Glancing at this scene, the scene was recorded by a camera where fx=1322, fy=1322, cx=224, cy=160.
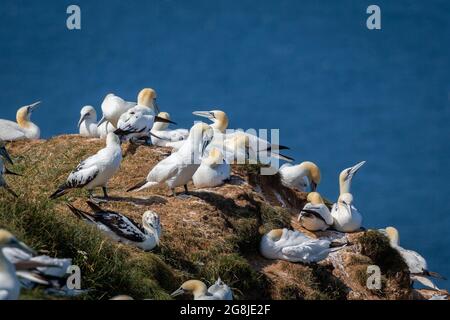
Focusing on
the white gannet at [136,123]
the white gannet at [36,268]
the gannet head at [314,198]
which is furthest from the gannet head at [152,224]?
the gannet head at [314,198]

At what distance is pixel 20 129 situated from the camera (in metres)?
27.3

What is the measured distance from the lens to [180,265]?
19094 millimetres

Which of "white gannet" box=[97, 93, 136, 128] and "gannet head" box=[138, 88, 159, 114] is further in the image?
"gannet head" box=[138, 88, 159, 114]

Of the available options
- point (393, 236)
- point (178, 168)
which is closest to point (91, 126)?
point (178, 168)

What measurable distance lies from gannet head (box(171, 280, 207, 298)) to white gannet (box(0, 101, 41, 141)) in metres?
10.1

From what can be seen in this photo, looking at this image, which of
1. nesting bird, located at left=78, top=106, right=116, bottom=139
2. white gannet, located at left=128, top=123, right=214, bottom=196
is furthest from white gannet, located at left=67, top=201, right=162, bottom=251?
nesting bird, located at left=78, top=106, right=116, bottom=139

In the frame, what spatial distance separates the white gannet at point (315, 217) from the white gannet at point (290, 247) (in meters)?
1.65

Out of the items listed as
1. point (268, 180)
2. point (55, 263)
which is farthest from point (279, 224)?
point (55, 263)

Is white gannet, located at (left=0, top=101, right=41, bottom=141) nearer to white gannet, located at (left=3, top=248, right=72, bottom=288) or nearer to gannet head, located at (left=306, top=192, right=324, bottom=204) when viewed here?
gannet head, located at (left=306, top=192, right=324, bottom=204)

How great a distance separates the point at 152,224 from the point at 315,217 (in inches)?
194

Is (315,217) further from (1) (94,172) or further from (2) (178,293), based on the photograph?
(2) (178,293)

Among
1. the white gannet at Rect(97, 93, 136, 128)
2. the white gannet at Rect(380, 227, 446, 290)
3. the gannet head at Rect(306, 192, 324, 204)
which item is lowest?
the white gannet at Rect(380, 227, 446, 290)

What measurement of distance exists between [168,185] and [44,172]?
9.56 ft

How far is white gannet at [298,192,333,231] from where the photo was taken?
2280 cm
